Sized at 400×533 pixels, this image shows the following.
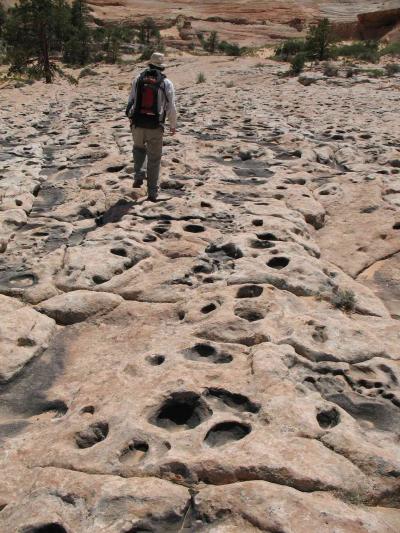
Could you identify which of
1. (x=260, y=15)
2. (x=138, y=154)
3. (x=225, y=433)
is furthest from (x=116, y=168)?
(x=260, y=15)

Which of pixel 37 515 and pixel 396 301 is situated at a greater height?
pixel 37 515

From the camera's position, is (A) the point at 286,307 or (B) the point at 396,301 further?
(B) the point at 396,301

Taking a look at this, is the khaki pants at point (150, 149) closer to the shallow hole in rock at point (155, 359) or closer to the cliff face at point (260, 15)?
the shallow hole in rock at point (155, 359)

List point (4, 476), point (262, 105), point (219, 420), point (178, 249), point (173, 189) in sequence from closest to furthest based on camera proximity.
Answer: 1. point (4, 476)
2. point (219, 420)
3. point (178, 249)
4. point (173, 189)
5. point (262, 105)

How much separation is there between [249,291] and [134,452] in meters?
2.34

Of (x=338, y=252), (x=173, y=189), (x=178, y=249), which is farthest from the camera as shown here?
(x=173, y=189)

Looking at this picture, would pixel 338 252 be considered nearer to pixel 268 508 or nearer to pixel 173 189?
pixel 173 189

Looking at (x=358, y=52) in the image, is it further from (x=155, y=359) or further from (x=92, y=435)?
(x=92, y=435)

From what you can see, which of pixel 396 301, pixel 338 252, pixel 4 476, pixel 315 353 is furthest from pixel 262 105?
pixel 4 476

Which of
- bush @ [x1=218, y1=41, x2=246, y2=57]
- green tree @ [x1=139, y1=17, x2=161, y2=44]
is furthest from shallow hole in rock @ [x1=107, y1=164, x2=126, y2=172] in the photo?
green tree @ [x1=139, y1=17, x2=161, y2=44]

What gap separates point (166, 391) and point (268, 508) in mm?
1194

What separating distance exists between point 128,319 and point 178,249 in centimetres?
162

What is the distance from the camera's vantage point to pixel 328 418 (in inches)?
144

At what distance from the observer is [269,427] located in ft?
11.3
